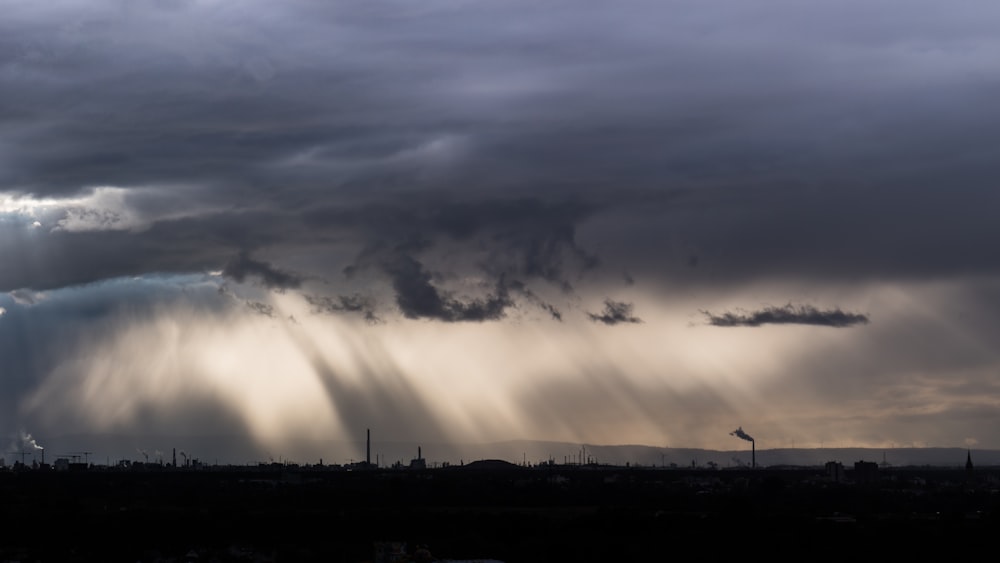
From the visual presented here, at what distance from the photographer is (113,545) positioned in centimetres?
14000

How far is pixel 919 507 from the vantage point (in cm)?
19725

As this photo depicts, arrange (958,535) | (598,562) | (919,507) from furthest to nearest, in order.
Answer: (919,507)
(958,535)
(598,562)

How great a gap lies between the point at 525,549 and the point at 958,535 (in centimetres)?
4030

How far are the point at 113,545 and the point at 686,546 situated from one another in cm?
5423

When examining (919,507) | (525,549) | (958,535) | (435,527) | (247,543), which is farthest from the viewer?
(919,507)

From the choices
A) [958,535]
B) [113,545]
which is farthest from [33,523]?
[958,535]

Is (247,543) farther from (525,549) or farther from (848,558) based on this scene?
(848,558)

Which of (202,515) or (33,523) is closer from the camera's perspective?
(33,523)

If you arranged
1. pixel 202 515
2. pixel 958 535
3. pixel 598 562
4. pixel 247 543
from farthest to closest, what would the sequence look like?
pixel 202 515 → pixel 247 543 → pixel 958 535 → pixel 598 562

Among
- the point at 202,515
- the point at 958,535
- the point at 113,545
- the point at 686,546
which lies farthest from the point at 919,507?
the point at 113,545

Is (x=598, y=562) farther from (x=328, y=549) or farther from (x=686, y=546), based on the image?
(x=328, y=549)

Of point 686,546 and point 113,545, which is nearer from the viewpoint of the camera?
point 686,546

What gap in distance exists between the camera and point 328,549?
129 m

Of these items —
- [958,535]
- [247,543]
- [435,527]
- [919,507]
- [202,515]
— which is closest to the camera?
[958,535]
